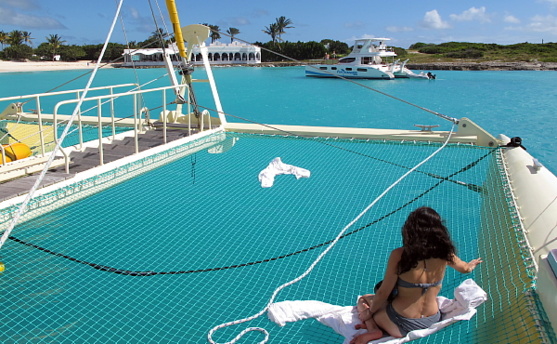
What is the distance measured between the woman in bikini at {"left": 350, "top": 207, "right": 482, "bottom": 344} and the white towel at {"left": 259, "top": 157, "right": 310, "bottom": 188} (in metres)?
3.53

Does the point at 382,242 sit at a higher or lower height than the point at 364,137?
lower

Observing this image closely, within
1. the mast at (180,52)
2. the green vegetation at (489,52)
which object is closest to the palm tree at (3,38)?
the green vegetation at (489,52)

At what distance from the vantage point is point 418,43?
62844 mm

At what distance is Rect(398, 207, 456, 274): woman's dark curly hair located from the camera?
208 cm

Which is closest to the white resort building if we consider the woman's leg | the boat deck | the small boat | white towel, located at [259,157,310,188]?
the small boat

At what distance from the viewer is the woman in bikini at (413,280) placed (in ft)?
6.85

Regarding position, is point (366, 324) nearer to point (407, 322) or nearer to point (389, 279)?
point (407, 322)

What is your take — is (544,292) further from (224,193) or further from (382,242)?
(224,193)

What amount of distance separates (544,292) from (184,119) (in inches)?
241

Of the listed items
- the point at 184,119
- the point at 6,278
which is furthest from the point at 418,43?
the point at 6,278

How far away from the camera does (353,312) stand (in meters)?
2.58

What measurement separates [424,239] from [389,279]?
0.28 m

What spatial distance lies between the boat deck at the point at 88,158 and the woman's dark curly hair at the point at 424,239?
329cm

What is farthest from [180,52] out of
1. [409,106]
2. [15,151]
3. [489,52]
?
[489,52]
